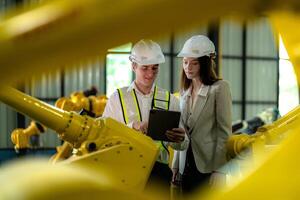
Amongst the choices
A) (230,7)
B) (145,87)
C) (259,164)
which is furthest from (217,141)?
(230,7)

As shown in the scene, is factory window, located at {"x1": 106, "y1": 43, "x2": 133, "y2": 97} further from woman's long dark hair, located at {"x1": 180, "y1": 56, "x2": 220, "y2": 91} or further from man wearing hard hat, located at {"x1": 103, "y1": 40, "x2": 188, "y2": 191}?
man wearing hard hat, located at {"x1": 103, "y1": 40, "x2": 188, "y2": 191}

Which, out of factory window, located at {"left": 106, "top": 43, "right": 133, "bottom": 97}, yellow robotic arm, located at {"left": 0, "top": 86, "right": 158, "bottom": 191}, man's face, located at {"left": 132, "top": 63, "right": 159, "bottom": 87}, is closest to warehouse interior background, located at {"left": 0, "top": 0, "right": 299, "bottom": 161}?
factory window, located at {"left": 106, "top": 43, "right": 133, "bottom": 97}

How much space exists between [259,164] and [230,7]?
45cm

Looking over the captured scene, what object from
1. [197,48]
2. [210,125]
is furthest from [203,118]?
[197,48]

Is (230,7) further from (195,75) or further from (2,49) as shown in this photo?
(195,75)

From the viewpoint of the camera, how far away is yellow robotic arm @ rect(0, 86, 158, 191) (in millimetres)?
2877

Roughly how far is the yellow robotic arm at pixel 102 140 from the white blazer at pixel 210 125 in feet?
2.93

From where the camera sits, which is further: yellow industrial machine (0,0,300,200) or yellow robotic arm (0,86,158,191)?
yellow robotic arm (0,86,158,191)

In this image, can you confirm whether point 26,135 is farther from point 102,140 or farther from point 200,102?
point 102,140

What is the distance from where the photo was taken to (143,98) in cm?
373

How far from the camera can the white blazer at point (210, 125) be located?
13.0 feet

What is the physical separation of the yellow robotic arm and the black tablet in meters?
0.36

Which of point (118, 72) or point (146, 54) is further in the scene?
point (118, 72)

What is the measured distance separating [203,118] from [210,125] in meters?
0.08
